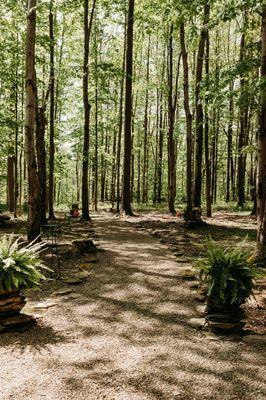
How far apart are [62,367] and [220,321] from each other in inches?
91.0

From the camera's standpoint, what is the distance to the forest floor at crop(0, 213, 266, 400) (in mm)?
4082

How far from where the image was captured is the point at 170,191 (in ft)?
66.9

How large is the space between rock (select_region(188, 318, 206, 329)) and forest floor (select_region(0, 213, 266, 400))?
49 millimetres

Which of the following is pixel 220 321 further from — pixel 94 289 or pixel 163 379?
pixel 94 289

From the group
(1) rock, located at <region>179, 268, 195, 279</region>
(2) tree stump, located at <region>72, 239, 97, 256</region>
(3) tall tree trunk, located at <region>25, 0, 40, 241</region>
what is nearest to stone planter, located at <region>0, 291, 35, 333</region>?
(1) rock, located at <region>179, 268, 195, 279</region>

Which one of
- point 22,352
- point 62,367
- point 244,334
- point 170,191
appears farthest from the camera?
point 170,191

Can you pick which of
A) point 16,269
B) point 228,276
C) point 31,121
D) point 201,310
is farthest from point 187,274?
point 31,121

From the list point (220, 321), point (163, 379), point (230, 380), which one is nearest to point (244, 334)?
point (220, 321)

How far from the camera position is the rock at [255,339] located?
16.7 feet

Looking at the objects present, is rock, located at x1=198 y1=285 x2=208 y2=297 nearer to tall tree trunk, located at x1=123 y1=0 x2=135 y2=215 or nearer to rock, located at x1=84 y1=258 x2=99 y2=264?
rock, located at x1=84 y1=258 x2=99 y2=264

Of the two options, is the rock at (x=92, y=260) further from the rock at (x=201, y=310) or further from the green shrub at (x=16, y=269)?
the rock at (x=201, y=310)

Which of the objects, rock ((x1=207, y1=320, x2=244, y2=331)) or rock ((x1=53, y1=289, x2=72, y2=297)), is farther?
rock ((x1=53, y1=289, x2=72, y2=297))

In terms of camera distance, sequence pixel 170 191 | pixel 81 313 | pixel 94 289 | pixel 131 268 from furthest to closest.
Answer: pixel 170 191, pixel 131 268, pixel 94 289, pixel 81 313

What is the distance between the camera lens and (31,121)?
10.2 m
